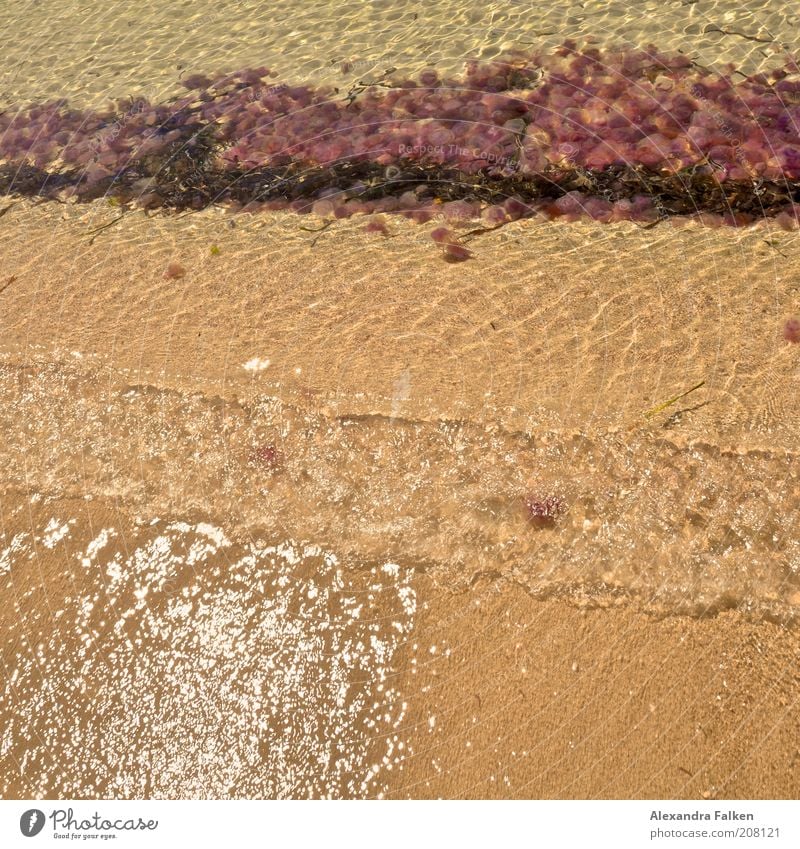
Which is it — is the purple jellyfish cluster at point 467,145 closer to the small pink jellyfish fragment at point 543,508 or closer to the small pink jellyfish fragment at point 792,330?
the small pink jellyfish fragment at point 792,330

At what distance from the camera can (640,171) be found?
243 inches

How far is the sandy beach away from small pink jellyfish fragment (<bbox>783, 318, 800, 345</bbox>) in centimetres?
A: 4

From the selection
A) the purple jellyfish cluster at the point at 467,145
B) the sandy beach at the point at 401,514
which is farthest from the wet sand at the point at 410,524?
the purple jellyfish cluster at the point at 467,145

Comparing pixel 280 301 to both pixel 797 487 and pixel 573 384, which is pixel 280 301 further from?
pixel 797 487

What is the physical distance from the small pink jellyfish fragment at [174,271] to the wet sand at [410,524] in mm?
83

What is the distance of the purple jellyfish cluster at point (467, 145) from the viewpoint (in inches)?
237

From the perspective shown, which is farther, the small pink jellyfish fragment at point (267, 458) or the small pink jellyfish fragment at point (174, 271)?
the small pink jellyfish fragment at point (174, 271)

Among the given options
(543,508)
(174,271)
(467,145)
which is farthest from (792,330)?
(174,271)

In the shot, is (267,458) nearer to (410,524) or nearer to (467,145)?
(410,524)

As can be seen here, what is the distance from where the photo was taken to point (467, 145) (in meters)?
6.76

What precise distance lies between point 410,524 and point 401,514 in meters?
0.09

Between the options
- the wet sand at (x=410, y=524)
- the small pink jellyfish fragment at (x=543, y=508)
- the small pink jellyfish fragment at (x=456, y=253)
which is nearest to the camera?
the wet sand at (x=410, y=524)

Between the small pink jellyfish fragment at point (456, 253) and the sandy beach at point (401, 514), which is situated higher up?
the small pink jellyfish fragment at point (456, 253)

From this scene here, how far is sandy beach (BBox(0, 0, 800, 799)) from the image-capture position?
3467mm
